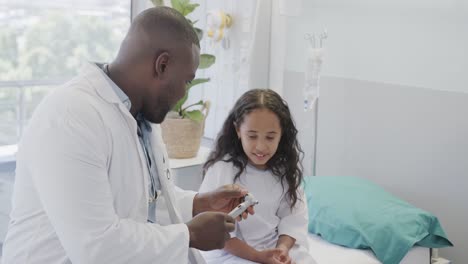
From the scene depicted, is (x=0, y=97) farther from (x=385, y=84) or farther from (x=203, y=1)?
(x=385, y=84)

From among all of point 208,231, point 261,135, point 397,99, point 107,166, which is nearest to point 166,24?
point 107,166

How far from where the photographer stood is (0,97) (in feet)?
9.27

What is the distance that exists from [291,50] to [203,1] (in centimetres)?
62

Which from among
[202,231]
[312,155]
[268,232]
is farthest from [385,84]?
[202,231]

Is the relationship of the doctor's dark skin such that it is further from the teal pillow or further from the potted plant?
the potted plant

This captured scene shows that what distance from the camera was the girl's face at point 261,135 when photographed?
6.33ft

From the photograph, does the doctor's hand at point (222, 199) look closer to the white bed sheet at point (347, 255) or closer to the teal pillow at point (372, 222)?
the white bed sheet at point (347, 255)

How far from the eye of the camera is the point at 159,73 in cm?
129

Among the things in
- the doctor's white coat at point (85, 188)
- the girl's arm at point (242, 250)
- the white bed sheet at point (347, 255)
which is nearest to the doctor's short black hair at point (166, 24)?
the doctor's white coat at point (85, 188)

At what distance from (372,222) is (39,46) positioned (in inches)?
71.4

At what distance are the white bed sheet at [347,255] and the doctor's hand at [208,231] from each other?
2.76 feet

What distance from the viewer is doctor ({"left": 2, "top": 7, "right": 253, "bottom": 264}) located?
1148 mm

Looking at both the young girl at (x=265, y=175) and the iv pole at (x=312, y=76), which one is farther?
the iv pole at (x=312, y=76)

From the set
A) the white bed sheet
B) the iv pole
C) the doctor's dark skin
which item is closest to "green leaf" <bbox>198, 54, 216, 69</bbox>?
the iv pole
